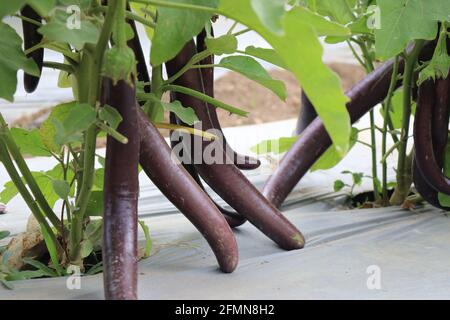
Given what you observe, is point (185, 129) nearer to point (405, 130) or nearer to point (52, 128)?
point (52, 128)

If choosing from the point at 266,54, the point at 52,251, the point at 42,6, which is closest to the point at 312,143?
the point at 266,54

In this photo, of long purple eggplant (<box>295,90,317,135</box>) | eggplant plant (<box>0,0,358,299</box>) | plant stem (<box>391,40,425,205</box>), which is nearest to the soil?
long purple eggplant (<box>295,90,317,135</box>)

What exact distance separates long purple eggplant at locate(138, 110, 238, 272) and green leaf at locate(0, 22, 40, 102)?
0.15m

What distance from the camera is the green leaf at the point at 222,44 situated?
2.64 ft

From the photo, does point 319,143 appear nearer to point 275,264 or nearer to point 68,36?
point 275,264

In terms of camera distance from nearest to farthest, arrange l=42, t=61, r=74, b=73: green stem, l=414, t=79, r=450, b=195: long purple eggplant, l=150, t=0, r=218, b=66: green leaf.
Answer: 1. l=150, t=0, r=218, b=66: green leaf
2. l=42, t=61, r=74, b=73: green stem
3. l=414, t=79, r=450, b=195: long purple eggplant

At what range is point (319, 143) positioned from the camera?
1.22m

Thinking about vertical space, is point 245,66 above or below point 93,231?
above

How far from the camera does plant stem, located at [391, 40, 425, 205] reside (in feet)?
3.86

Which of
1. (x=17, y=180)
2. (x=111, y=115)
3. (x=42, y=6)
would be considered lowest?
(x=17, y=180)

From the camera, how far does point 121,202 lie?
28.5 inches

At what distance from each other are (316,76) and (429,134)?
67 cm

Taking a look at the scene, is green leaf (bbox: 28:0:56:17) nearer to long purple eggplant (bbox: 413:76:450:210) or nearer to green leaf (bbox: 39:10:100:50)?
green leaf (bbox: 39:10:100:50)
